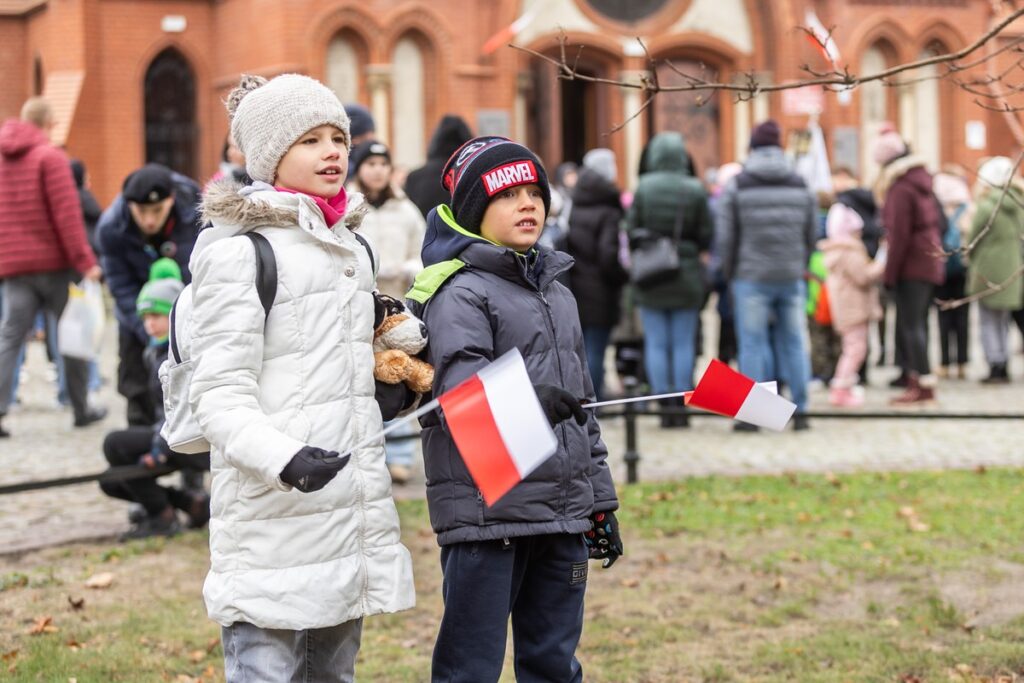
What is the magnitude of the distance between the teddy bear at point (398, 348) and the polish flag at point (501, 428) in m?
0.36

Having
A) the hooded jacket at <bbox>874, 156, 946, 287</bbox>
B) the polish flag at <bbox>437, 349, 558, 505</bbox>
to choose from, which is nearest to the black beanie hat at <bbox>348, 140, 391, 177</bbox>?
the polish flag at <bbox>437, 349, 558, 505</bbox>

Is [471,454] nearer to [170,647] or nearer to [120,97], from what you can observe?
[170,647]

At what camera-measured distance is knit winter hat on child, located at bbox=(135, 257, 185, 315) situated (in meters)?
7.42

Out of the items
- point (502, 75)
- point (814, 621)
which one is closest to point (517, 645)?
point (814, 621)

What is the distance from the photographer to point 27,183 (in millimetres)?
10930

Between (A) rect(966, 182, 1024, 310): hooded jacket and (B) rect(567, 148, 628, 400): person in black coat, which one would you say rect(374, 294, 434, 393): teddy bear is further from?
(A) rect(966, 182, 1024, 310): hooded jacket

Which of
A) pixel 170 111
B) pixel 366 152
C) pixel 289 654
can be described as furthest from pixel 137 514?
pixel 170 111

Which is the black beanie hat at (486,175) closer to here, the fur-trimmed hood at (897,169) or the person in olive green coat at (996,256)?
the fur-trimmed hood at (897,169)

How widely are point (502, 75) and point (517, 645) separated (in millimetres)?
21819

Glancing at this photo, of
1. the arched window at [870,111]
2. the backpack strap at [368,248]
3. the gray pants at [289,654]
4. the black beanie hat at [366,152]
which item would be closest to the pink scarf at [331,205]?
the backpack strap at [368,248]

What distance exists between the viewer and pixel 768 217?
11102mm

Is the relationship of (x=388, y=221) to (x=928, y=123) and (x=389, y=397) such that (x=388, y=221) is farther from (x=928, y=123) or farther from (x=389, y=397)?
(x=928, y=123)

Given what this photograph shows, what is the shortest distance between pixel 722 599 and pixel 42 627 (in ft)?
9.37

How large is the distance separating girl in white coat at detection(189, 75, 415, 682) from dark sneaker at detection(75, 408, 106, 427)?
8.57m
